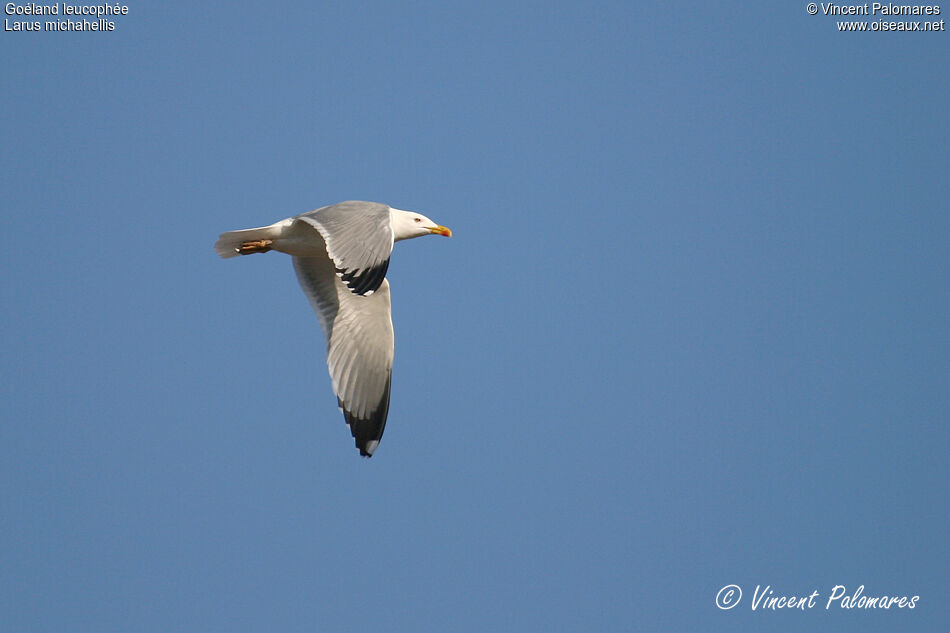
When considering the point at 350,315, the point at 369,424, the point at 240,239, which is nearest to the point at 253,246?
the point at 240,239

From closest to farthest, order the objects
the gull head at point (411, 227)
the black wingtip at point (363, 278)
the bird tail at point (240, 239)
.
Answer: the black wingtip at point (363, 278) < the bird tail at point (240, 239) < the gull head at point (411, 227)

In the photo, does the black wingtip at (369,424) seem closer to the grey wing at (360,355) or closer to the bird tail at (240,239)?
the grey wing at (360,355)

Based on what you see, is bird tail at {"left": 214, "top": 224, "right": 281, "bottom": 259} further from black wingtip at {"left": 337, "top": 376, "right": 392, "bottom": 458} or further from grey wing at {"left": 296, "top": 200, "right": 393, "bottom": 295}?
black wingtip at {"left": 337, "top": 376, "right": 392, "bottom": 458}

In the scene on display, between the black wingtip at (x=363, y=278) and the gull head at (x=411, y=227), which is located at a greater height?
the gull head at (x=411, y=227)

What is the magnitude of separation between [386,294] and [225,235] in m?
1.31

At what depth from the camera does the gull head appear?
8008 mm

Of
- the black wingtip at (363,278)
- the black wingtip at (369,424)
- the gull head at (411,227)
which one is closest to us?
the black wingtip at (363,278)

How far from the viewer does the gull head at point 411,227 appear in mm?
8008

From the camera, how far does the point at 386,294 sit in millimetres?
8422

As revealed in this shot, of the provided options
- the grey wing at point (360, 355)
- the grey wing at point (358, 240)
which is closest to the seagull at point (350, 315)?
the grey wing at point (360, 355)

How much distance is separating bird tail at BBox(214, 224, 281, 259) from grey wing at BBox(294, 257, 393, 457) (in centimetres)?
69

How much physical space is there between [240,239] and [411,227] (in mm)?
1189

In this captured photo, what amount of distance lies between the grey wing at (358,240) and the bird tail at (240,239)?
1.98 ft

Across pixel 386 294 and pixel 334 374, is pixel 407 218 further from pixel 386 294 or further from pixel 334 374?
pixel 334 374
